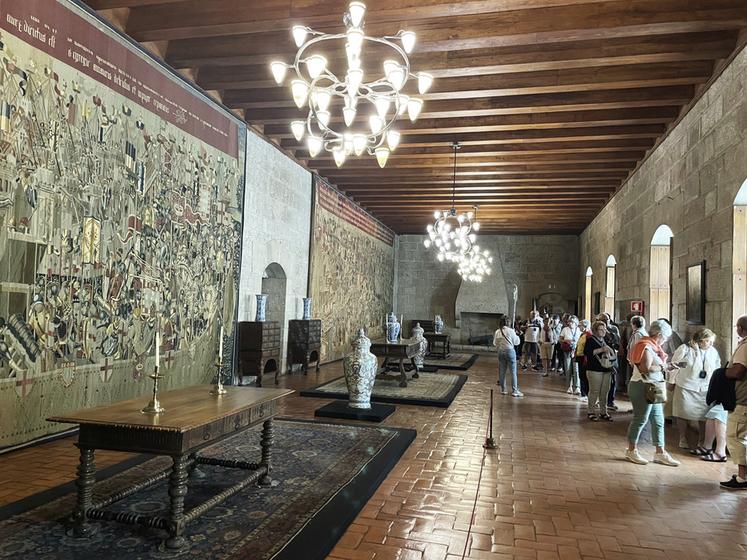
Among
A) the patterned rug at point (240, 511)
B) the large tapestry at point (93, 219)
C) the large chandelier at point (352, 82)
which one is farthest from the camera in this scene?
the large tapestry at point (93, 219)

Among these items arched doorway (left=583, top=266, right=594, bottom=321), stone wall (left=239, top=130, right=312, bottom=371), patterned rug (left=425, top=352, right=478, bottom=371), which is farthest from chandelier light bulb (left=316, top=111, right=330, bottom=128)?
arched doorway (left=583, top=266, right=594, bottom=321)

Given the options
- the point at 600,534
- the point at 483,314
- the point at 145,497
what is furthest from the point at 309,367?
the point at 483,314

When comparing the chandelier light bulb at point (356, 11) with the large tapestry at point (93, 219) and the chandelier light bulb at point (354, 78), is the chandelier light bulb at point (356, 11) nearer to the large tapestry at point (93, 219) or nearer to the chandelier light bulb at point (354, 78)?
the chandelier light bulb at point (354, 78)

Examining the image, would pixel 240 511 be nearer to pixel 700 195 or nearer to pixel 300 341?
pixel 700 195

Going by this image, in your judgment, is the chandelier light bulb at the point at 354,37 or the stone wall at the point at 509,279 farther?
the stone wall at the point at 509,279

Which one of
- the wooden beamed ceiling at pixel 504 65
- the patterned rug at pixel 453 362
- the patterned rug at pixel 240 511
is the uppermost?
the wooden beamed ceiling at pixel 504 65

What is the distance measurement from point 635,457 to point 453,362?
27.7ft

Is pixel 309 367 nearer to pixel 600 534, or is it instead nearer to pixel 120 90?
pixel 120 90

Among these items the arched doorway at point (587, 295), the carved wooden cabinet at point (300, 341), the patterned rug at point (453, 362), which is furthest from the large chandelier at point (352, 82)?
the arched doorway at point (587, 295)

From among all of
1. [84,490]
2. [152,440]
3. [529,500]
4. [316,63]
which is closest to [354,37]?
[316,63]

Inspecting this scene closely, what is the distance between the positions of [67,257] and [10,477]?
1.94m

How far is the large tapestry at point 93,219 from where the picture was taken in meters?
4.43

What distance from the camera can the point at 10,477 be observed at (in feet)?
12.8

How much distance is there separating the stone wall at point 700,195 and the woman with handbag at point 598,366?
1.03 metres
